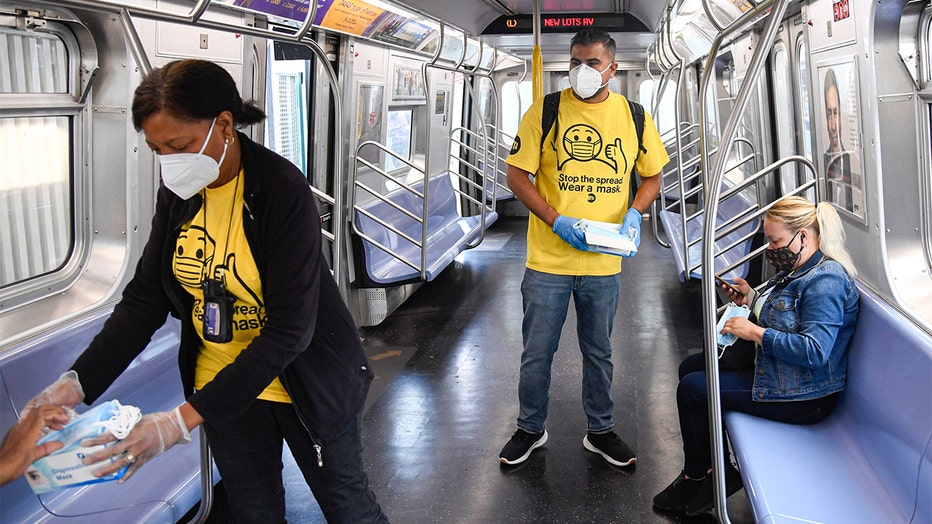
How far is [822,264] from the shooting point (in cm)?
291

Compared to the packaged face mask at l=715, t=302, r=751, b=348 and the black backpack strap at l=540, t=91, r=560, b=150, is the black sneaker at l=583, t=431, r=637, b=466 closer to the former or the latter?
the packaged face mask at l=715, t=302, r=751, b=348

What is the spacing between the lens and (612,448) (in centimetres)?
376

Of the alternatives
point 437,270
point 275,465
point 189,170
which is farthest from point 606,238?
point 437,270

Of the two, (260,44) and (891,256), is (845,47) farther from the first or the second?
(260,44)

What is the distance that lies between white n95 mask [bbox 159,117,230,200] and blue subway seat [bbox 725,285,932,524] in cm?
180

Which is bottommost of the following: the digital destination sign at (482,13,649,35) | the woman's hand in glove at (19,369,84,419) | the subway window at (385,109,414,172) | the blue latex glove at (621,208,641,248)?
the woman's hand in glove at (19,369,84,419)

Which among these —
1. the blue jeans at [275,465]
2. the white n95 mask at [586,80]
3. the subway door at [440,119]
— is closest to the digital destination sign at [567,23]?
the subway door at [440,119]

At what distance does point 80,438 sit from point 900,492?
2.23 metres

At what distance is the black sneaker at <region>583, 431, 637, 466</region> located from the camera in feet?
12.2

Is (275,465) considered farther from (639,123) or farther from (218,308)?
(639,123)

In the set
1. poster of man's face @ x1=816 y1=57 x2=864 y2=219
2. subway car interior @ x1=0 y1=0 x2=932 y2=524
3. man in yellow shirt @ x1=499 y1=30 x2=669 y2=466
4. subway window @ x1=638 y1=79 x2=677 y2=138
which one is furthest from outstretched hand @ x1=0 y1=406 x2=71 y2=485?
subway window @ x1=638 y1=79 x2=677 y2=138

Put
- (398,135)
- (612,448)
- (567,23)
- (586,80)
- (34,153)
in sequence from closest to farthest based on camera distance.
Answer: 1. (34,153)
2. (586,80)
3. (612,448)
4. (567,23)
5. (398,135)

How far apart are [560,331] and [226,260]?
1.97 m

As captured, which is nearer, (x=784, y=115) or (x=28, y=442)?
(x=28, y=442)
